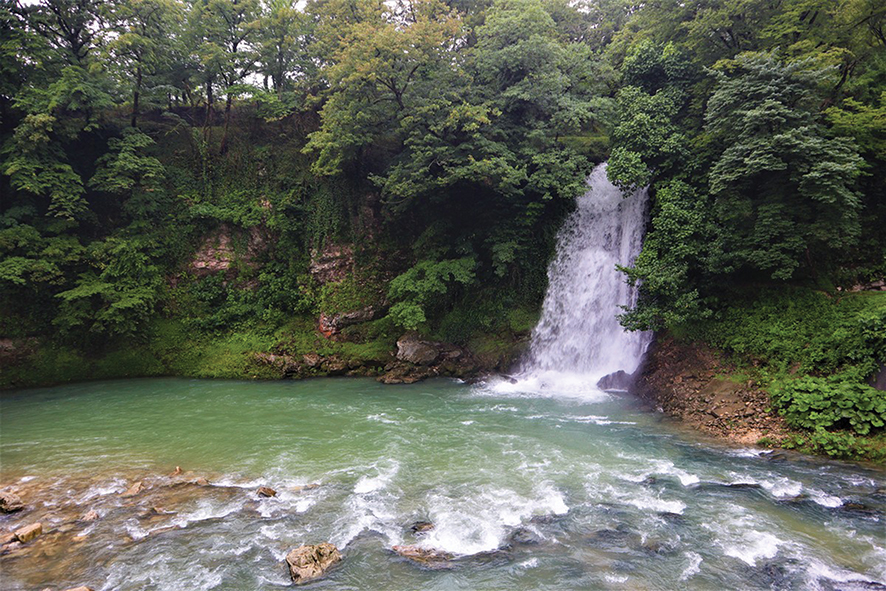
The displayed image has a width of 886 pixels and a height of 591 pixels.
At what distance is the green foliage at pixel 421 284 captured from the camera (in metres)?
17.3

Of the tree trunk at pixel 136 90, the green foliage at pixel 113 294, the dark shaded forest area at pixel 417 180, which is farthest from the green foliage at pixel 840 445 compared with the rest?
the tree trunk at pixel 136 90

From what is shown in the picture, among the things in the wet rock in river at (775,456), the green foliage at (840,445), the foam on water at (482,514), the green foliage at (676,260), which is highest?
the green foliage at (676,260)

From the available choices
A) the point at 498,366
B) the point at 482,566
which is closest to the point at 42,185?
the point at 498,366

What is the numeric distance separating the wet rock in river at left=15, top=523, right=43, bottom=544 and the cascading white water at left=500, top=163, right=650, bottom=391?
13.0 meters

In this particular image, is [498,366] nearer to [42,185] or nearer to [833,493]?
[833,493]

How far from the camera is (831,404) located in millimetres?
9836

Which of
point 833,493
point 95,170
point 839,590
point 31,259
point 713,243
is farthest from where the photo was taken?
point 95,170

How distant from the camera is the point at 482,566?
20.7 ft

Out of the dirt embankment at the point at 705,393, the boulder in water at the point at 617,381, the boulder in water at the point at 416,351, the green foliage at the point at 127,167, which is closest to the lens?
the dirt embankment at the point at 705,393

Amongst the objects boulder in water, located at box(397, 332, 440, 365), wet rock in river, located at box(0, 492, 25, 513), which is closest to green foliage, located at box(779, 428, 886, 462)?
boulder in water, located at box(397, 332, 440, 365)

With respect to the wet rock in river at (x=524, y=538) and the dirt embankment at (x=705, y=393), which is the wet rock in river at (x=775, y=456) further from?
the wet rock in river at (x=524, y=538)

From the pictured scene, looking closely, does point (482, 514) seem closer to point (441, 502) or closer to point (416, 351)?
point (441, 502)

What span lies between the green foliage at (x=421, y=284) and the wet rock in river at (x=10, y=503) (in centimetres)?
1123

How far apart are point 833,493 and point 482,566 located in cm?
658
